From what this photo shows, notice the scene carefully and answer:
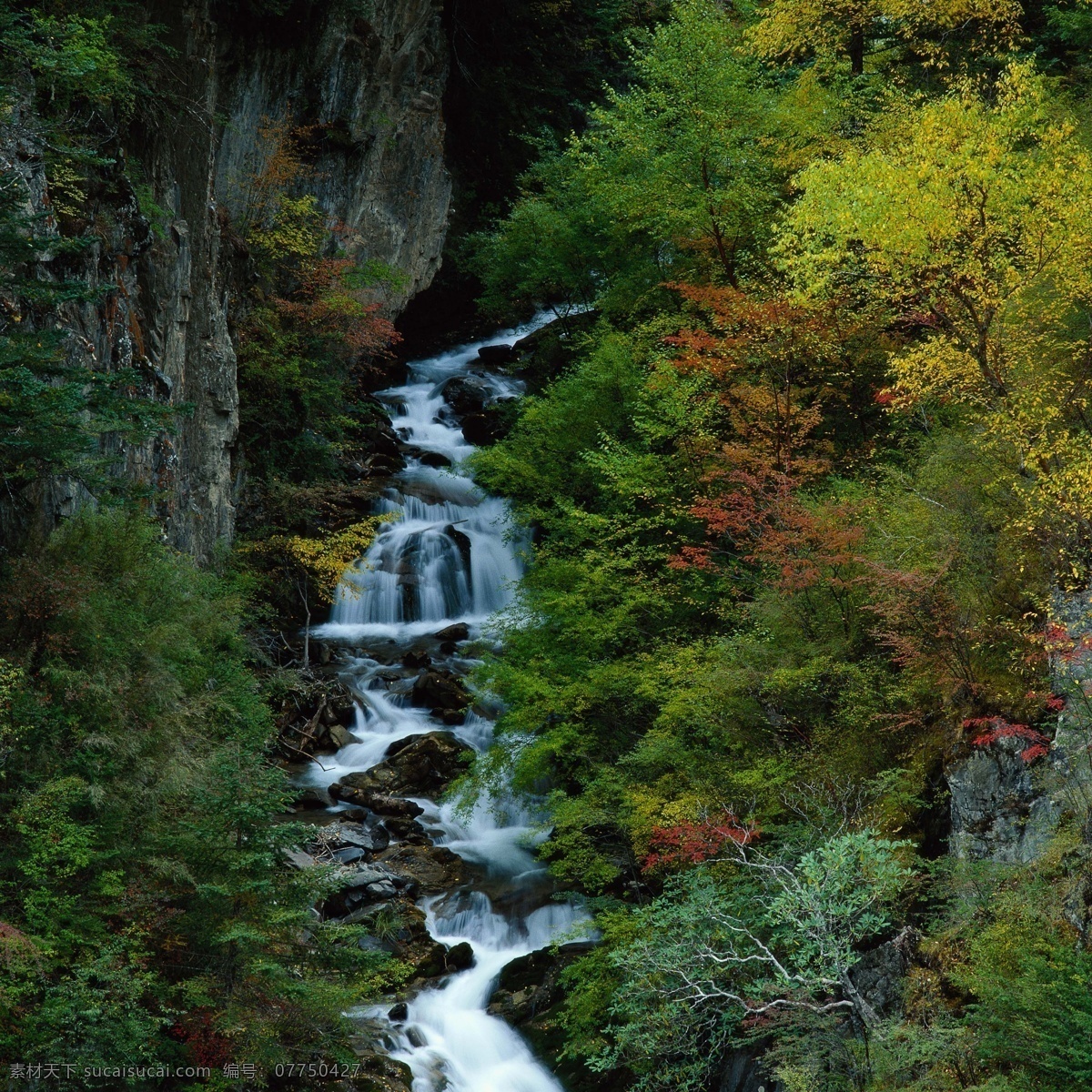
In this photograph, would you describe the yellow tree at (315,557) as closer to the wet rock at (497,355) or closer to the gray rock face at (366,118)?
the gray rock face at (366,118)

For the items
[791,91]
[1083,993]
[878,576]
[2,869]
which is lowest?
[1083,993]

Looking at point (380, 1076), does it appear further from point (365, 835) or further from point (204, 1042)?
point (365, 835)

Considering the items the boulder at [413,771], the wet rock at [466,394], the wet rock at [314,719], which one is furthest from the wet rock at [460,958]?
the wet rock at [466,394]

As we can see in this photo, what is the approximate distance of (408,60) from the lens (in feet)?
93.1

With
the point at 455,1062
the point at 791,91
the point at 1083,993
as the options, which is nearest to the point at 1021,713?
the point at 1083,993

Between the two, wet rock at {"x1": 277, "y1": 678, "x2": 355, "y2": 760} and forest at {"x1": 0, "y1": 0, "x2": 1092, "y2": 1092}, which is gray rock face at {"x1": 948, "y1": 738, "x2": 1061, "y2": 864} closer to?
forest at {"x1": 0, "y1": 0, "x2": 1092, "y2": 1092}

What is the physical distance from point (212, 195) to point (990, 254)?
14250 millimetres

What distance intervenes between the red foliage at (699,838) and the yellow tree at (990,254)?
4586 millimetres

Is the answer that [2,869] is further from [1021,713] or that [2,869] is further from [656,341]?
[656,341]

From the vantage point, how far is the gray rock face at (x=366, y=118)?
24109mm

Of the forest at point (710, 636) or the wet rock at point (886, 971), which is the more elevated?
the forest at point (710, 636)

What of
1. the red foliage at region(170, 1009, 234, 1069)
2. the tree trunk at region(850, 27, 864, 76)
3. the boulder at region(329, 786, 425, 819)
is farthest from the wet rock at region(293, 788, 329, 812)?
the tree trunk at region(850, 27, 864, 76)

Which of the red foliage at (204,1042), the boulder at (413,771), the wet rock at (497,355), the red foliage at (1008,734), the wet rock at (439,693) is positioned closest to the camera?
the red foliage at (1008,734)

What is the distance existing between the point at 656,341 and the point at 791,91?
581cm
